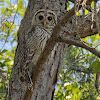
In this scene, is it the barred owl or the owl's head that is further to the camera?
the owl's head

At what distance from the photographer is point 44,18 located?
2.48m

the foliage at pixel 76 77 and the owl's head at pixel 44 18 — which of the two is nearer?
Answer: the owl's head at pixel 44 18

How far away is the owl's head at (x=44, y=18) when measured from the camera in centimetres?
242

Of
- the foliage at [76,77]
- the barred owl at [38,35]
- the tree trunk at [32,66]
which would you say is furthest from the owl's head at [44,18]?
the foliage at [76,77]

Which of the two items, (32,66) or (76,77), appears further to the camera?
(76,77)

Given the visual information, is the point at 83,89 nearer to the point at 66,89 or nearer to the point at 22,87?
the point at 66,89

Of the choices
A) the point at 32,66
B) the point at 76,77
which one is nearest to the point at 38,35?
the point at 32,66

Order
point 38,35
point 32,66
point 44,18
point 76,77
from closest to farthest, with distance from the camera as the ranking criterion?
point 32,66 < point 38,35 < point 44,18 < point 76,77

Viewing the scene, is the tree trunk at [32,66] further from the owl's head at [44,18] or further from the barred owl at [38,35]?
the owl's head at [44,18]

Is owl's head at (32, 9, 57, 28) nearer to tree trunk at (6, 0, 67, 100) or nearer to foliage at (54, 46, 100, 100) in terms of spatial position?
tree trunk at (6, 0, 67, 100)

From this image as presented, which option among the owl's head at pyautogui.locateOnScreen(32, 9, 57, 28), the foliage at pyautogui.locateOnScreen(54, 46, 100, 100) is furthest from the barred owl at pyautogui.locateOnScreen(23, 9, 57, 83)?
the foliage at pyautogui.locateOnScreen(54, 46, 100, 100)

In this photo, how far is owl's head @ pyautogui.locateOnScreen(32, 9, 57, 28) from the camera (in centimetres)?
242

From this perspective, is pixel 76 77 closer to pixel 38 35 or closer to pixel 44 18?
pixel 44 18

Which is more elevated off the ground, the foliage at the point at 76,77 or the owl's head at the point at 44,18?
the owl's head at the point at 44,18
